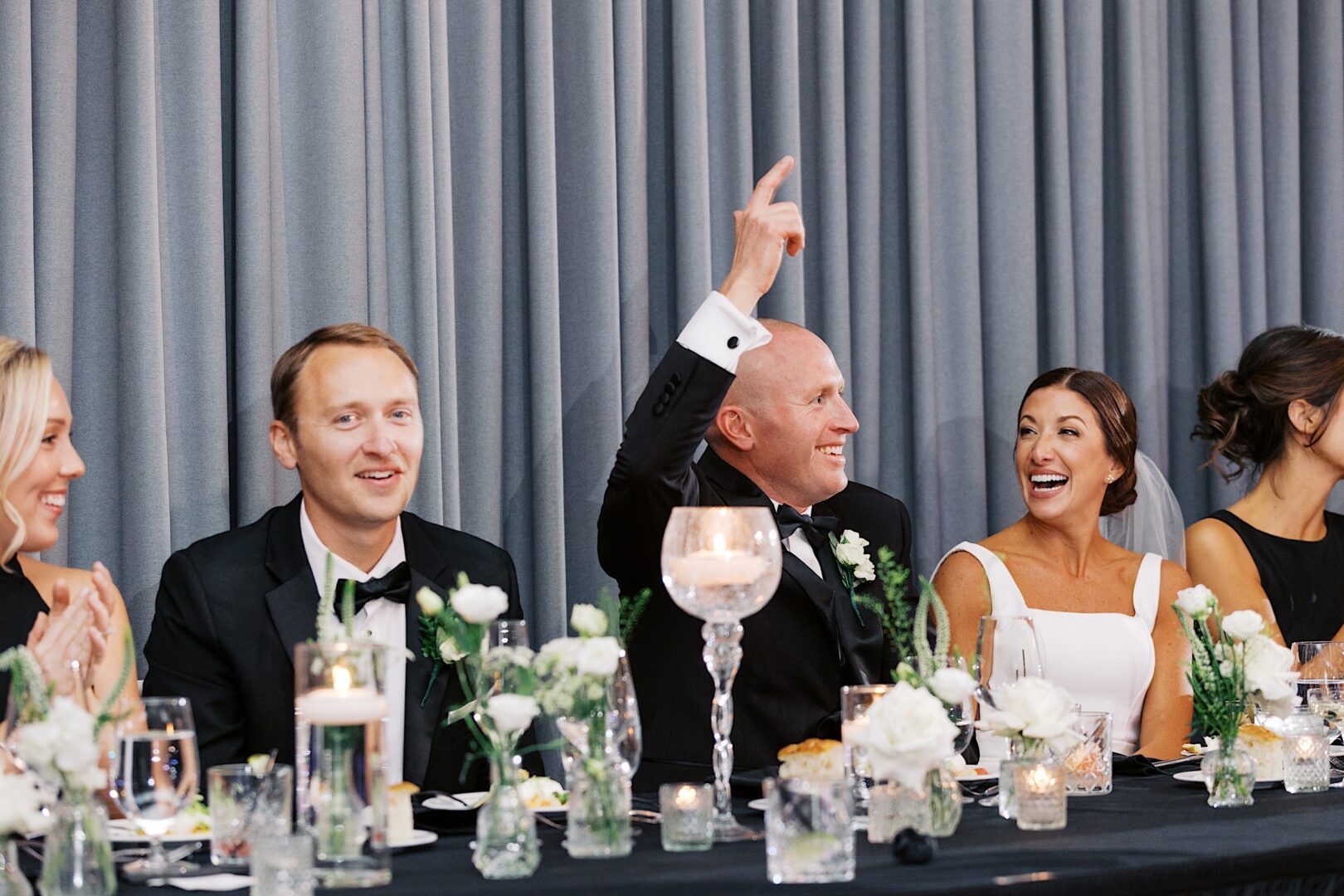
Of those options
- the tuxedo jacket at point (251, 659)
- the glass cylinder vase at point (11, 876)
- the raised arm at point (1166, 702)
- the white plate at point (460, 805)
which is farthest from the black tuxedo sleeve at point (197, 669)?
the raised arm at point (1166, 702)

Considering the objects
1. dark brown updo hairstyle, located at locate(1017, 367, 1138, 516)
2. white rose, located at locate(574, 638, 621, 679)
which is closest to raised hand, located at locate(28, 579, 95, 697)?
white rose, located at locate(574, 638, 621, 679)

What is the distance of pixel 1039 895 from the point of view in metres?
1.56

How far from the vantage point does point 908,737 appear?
176cm

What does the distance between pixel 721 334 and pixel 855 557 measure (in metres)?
0.59

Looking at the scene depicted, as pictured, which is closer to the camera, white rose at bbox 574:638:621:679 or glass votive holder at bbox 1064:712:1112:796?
white rose at bbox 574:638:621:679

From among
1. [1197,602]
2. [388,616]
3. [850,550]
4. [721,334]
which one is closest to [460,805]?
[388,616]

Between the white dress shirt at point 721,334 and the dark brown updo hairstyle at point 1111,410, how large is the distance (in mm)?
1175

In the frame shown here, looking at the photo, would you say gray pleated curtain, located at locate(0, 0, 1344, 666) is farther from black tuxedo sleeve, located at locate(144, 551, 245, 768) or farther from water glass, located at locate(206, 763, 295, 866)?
water glass, located at locate(206, 763, 295, 866)

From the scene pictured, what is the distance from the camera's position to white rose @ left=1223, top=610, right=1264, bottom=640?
7.25 feet

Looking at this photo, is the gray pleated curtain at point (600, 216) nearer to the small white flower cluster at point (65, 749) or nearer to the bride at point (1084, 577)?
the bride at point (1084, 577)

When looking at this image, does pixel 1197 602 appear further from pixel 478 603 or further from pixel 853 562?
pixel 478 603

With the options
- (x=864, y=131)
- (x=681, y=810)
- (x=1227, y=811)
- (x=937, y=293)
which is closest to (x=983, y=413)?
(x=937, y=293)

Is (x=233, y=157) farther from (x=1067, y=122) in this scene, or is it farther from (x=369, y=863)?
(x=1067, y=122)

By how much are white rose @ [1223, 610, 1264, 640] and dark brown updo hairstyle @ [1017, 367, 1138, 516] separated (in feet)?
4.48
